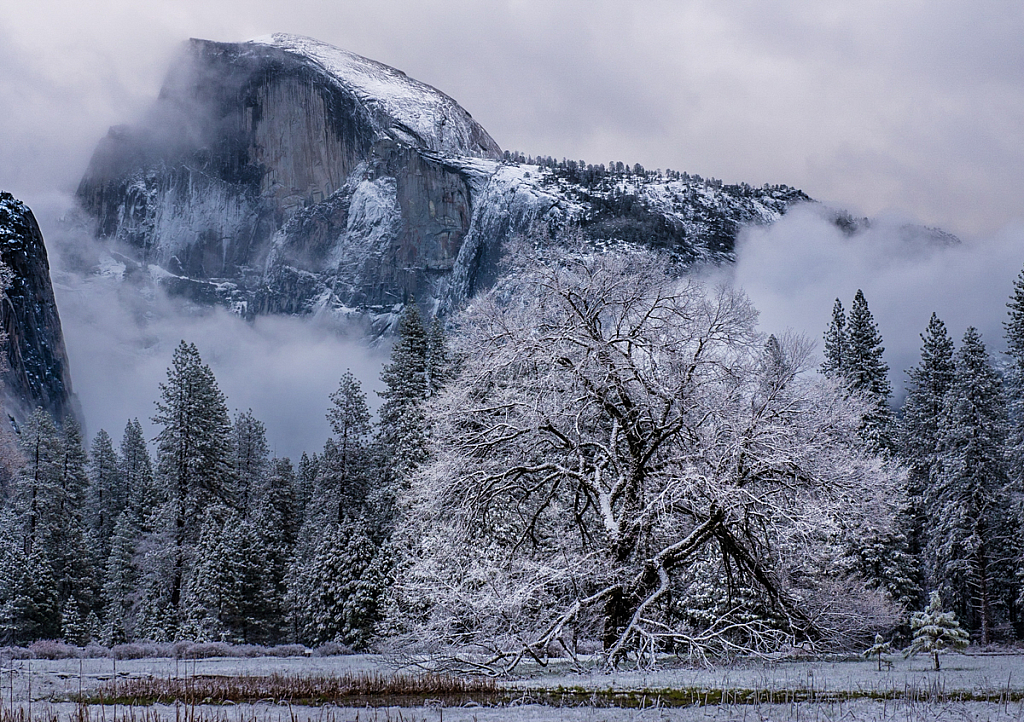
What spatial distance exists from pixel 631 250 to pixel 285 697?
13227mm

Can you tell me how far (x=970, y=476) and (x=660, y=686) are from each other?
28.9m

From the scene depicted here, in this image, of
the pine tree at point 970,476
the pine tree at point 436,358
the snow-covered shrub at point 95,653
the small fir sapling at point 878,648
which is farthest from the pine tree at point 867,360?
the snow-covered shrub at point 95,653

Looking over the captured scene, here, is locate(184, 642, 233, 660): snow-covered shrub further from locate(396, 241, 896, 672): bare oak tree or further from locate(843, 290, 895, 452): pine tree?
locate(843, 290, 895, 452): pine tree

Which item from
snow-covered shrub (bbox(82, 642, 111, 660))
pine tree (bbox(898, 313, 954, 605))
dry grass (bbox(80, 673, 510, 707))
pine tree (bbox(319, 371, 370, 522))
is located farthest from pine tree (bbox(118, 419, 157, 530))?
pine tree (bbox(898, 313, 954, 605))

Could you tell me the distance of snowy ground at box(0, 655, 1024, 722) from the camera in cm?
1012

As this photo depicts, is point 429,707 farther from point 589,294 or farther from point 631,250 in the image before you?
point 631,250

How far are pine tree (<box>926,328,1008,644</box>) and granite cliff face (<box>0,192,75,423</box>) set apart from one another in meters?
112

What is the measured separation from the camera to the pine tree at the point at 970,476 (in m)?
35.5

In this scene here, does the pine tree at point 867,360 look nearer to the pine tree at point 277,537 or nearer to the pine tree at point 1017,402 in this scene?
the pine tree at point 1017,402

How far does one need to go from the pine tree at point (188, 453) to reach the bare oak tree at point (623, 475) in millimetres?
21967

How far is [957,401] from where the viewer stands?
36.1 meters

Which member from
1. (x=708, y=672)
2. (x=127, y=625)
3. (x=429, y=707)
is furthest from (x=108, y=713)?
(x=127, y=625)

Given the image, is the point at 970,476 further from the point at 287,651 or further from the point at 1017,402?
the point at 287,651

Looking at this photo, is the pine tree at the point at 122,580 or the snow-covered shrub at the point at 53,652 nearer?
the snow-covered shrub at the point at 53,652
